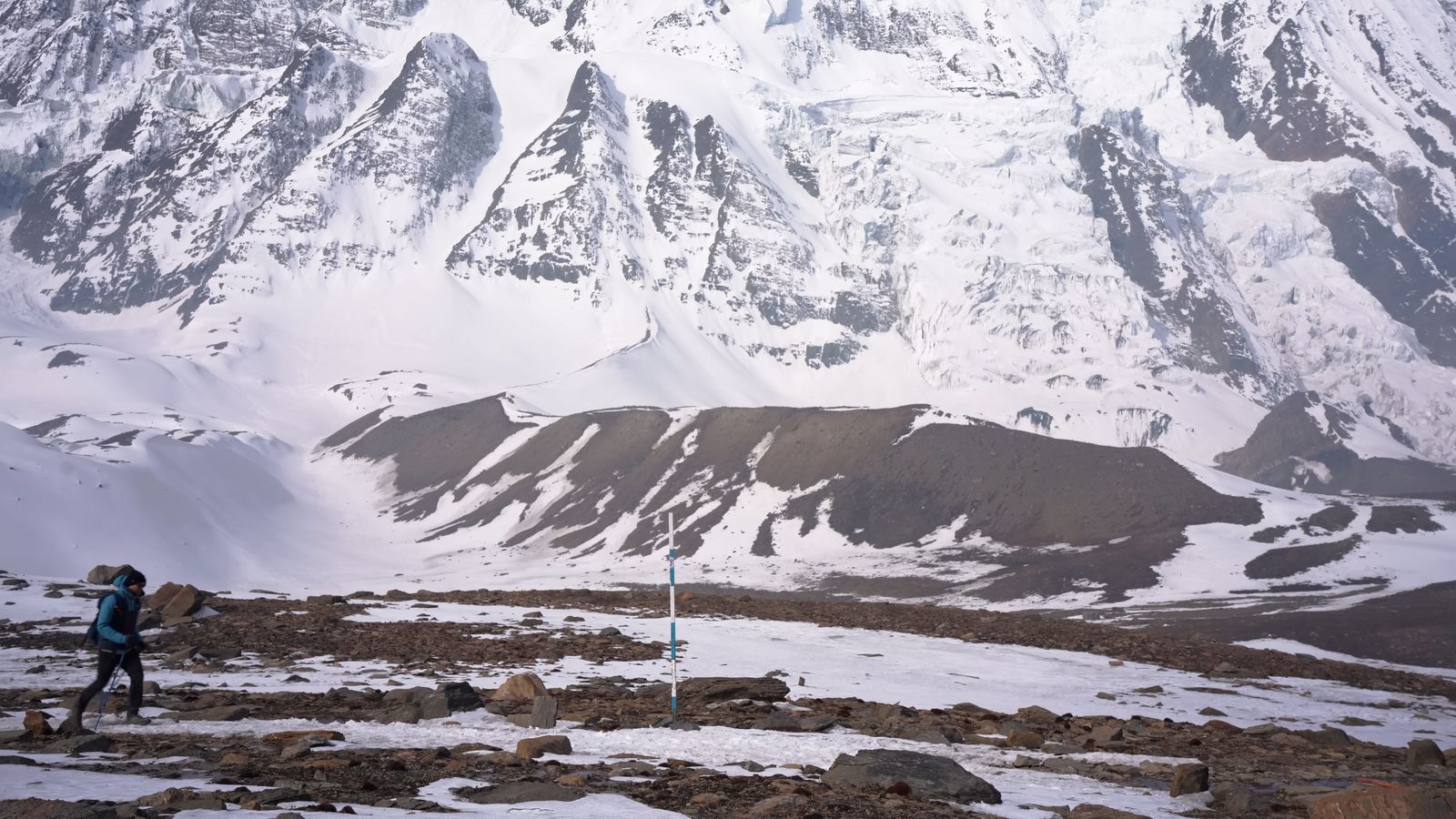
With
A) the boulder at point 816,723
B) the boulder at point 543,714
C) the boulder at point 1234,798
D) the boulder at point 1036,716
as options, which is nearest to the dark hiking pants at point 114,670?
the boulder at point 543,714

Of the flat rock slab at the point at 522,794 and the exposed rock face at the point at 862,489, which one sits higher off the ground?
the exposed rock face at the point at 862,489

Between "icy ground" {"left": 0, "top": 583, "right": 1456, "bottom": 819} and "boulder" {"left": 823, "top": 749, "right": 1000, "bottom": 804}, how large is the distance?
35 centimetres

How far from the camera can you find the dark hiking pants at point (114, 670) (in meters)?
17.6

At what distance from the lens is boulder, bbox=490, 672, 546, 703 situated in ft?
71.7

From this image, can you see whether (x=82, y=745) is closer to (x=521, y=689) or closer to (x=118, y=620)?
(x=118, y=620)

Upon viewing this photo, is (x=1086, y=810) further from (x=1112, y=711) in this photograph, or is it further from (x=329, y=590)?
(x=329, y=590)

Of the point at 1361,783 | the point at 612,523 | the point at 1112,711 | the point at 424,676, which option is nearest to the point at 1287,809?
the point at 1361,783

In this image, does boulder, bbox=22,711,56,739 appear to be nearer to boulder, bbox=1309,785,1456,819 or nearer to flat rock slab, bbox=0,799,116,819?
flat rock slab, bbox=0,799,116,819

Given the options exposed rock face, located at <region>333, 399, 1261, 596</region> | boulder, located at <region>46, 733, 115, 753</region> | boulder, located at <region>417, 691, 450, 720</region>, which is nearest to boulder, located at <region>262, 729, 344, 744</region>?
boulder, located at <region>46, 733, 115, 753</region>

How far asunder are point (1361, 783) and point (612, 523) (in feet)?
429

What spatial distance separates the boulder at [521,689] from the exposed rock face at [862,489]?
83.3 meters

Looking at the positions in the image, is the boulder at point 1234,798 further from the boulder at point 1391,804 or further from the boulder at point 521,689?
the boulder at point 521,689

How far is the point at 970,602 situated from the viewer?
3878 inches

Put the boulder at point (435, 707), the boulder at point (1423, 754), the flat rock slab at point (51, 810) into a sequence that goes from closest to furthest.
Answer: the flat rock slab at point (51, 810), the boulder at point (1423, 754), the boulder at point (435, 707)
